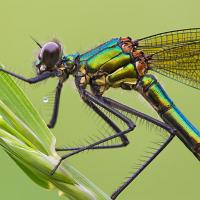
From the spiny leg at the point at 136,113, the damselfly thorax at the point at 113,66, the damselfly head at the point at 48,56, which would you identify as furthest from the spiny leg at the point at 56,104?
the spiny leg at the point at 136,113

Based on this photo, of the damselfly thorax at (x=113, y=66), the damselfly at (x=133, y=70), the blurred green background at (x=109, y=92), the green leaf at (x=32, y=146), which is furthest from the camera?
the blurred green background at (x=109, y=92)

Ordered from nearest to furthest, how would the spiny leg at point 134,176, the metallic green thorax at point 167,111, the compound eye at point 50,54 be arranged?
the spiny leg at point 134,176 < the compound eye at point 50,54 < the metallic green thorax at point 167,111

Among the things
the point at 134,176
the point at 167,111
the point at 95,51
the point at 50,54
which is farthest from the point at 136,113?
the point at 50,54

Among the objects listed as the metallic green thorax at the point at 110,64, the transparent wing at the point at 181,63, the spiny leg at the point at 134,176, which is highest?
the metallic green thorax at the point at 110,64

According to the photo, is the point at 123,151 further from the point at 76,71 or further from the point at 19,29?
the point at 76,71

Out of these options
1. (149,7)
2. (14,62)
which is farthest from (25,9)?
(149,7)

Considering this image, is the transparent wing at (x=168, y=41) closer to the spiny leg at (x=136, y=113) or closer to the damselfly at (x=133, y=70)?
the damselfly at (x=133, y=70)
